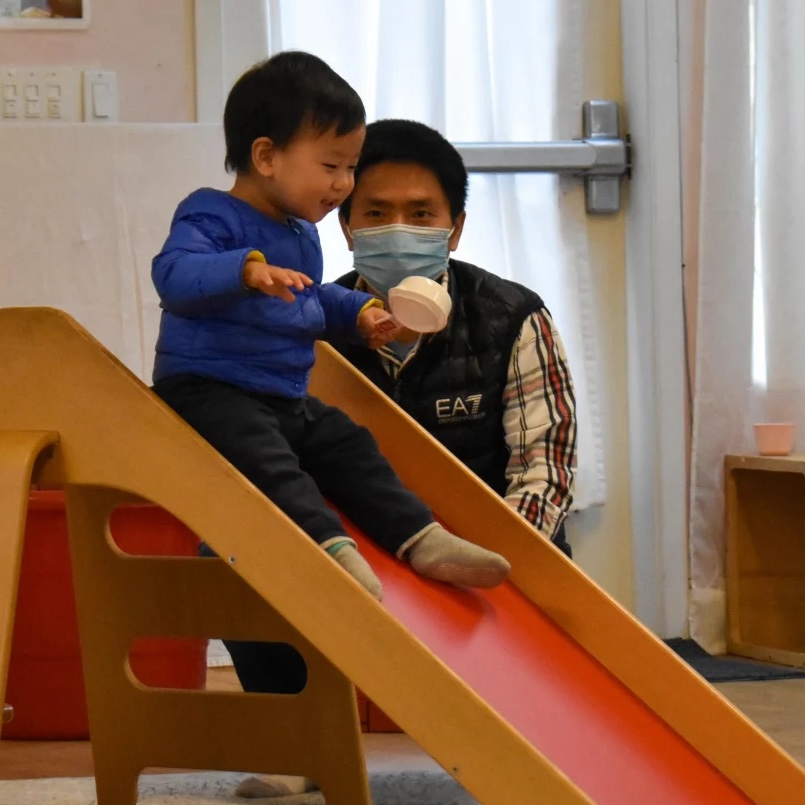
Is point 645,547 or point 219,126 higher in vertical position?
point 219,126

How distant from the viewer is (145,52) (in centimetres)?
221

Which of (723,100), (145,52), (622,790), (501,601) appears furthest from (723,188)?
(622,790)

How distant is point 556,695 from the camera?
3.57 ft

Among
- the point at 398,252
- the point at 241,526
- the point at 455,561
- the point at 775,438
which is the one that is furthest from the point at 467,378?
the point at 775,438

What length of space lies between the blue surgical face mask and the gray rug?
0.66 metres

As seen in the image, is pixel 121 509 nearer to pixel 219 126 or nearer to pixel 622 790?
pixel 219 126

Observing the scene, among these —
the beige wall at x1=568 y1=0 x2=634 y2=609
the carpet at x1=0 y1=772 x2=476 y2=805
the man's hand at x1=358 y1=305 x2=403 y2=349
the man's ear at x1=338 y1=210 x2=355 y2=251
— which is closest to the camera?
the man's hand at x1=358 y1=305 x2=403 y2=349

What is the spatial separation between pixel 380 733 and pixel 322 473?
77 centimetres

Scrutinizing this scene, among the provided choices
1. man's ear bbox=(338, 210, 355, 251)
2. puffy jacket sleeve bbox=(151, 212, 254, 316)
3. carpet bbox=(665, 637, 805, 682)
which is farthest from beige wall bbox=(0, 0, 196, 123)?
carpet bbox=(665, 637, 805, 682)

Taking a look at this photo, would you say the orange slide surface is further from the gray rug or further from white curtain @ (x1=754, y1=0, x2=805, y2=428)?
white curtain @ (x1=754, y1=0, x2=805, y2=428)

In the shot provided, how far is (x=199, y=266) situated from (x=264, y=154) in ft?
0.58

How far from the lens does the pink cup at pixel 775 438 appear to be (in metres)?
2.22

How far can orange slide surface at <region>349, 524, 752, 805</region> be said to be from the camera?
3.31 feet

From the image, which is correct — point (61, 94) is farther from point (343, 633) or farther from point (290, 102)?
point (343, 633)
